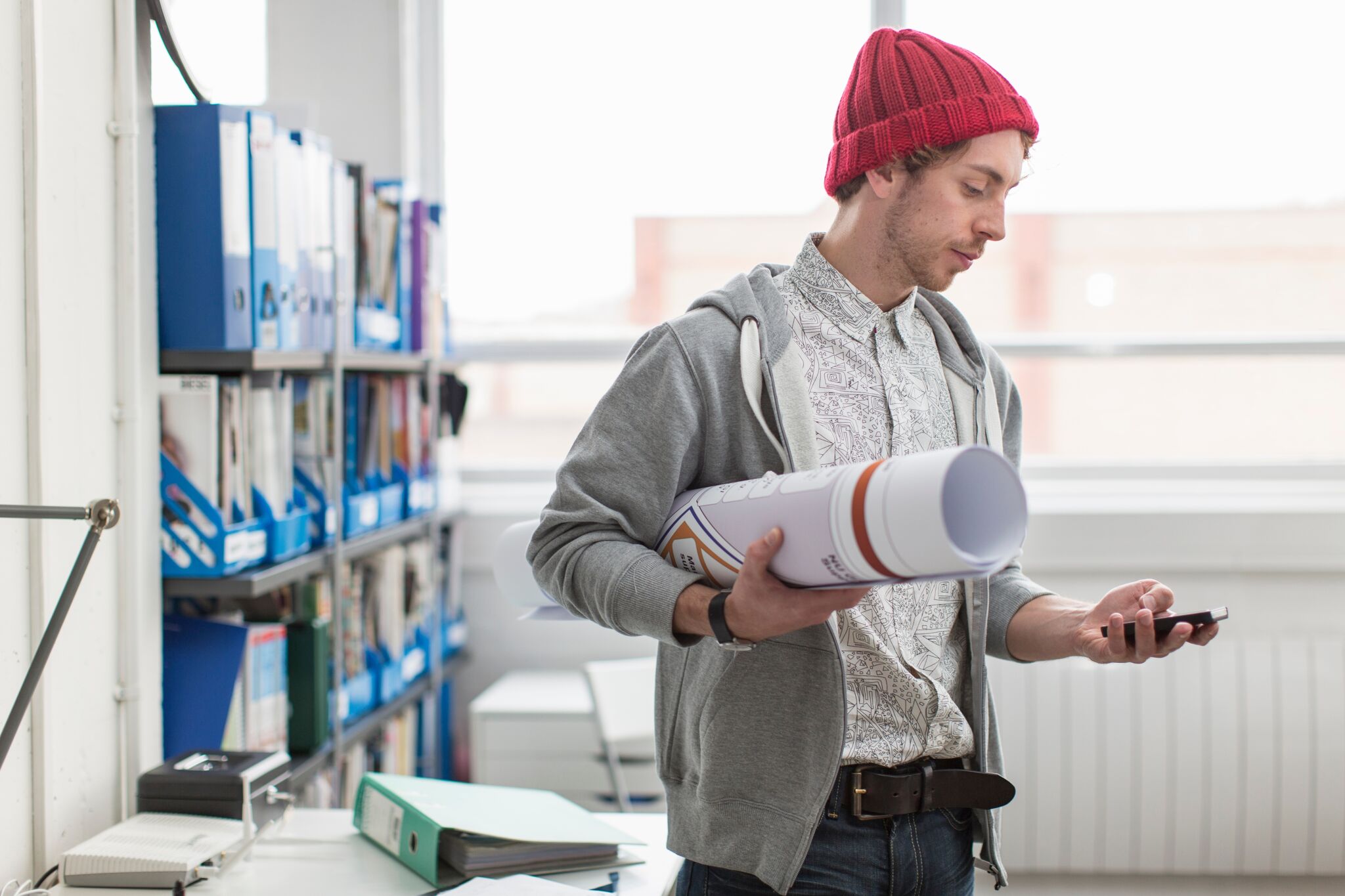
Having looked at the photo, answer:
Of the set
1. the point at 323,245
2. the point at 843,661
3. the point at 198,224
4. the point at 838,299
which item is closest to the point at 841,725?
the point at 843,661

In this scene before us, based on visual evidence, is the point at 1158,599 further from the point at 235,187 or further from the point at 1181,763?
the point at 1181,763

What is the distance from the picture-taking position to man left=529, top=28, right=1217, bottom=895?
104cm

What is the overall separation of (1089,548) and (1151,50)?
4.44ft

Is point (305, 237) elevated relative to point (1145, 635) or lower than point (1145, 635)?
elevated

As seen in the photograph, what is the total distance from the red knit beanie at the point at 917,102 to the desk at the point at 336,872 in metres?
0.88

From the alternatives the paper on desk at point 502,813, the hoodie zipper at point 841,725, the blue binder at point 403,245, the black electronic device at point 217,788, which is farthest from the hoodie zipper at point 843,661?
the blue binder at point 403,245

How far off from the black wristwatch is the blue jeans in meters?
0.24

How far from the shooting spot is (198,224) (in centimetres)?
166

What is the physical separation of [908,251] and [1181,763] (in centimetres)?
192

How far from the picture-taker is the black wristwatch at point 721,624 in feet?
2.95

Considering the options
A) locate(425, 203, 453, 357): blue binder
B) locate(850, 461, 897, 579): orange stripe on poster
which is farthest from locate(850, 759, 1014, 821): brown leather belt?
locate(425, 203, 453, 357): blue binder

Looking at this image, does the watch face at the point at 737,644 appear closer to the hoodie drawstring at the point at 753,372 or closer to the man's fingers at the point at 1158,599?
the hoodie drawstring at the point at 753,372

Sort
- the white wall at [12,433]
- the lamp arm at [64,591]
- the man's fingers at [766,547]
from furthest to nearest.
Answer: the white wall at [12,433]
the lamp arm at [64,591]
the man's fingers at [766,547]

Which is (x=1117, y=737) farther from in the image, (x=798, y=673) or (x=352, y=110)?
(x=352, y=110)
